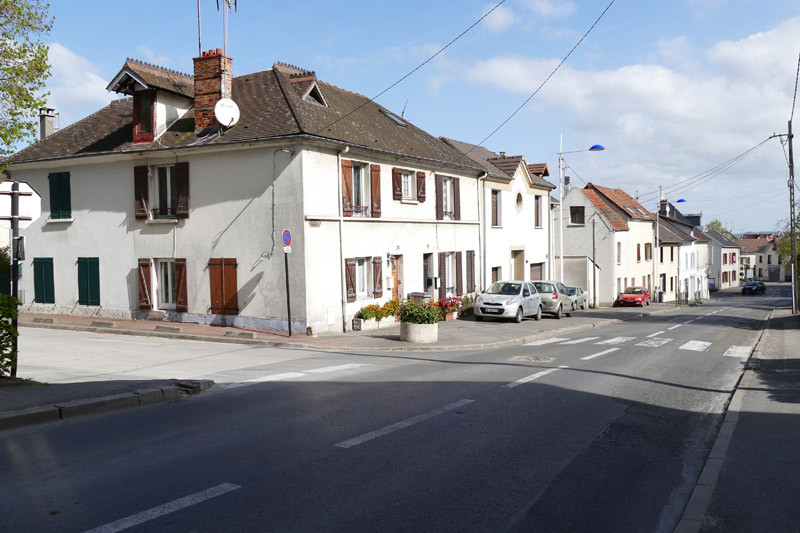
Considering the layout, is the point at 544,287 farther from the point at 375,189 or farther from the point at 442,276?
the point at 375,189

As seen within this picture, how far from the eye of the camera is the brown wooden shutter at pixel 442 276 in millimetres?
25481

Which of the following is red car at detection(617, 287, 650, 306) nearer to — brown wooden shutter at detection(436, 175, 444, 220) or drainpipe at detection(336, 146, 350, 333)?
brown wooden shutter at detection(436, 175, 444, 220)

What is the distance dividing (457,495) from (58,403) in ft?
18.3

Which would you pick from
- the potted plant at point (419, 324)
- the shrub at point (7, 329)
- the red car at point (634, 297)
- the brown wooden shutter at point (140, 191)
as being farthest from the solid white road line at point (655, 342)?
the red car at point (634, 297)

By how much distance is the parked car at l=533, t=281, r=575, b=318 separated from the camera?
27.8m

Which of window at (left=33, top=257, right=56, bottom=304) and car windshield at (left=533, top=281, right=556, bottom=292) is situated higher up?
window at (left=33, top=257, right=56, bottom=304)

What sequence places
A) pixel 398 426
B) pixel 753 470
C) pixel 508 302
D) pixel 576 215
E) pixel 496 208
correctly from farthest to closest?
pixel 576 215
pixel 496 208
pixel 508 302
pixel 398 426
pixel 753 470

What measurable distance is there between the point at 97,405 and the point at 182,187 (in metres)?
12.6

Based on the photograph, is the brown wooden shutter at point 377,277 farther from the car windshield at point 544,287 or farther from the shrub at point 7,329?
the shrub at point 7,329

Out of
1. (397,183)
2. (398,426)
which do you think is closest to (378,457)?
(398,426)

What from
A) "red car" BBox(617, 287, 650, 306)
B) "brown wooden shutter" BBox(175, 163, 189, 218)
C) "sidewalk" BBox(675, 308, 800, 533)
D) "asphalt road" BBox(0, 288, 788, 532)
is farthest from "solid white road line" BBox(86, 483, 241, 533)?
"red car" BBox(617, 287, 650, 306)

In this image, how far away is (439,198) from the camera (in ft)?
83.4

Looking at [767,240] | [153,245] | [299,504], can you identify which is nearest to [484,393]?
[299,504]

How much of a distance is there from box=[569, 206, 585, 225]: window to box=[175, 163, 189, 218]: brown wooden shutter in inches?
1317
